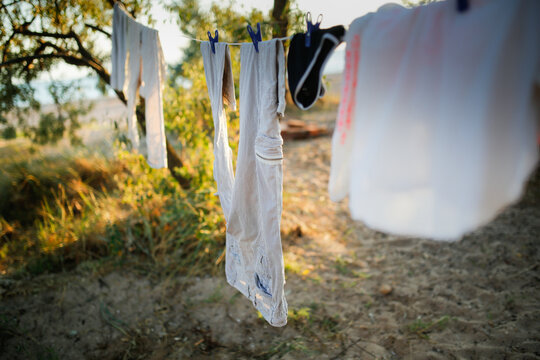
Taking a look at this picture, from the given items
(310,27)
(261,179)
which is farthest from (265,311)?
(310,27)

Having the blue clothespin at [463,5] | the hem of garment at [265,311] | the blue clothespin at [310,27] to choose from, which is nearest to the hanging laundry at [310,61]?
the blue clothespin at [310,27]

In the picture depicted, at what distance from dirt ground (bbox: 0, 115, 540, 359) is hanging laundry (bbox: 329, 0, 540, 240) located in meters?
1.72

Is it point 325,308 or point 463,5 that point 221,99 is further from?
point 325,308

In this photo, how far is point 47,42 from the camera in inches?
120

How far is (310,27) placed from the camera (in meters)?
1.26

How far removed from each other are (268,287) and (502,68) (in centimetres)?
142

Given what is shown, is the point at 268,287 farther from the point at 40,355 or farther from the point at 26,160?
the point at 26,160

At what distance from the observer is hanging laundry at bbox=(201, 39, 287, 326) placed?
149cm

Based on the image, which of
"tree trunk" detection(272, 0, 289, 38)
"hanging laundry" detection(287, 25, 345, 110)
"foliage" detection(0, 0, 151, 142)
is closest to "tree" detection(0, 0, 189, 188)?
"foliage" detection(0, 0, 151, 142)

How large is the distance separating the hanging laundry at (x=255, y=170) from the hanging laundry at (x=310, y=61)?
14cm

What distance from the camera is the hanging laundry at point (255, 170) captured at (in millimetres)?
1488

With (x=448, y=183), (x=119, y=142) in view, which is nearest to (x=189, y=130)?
(x=119, y=142)

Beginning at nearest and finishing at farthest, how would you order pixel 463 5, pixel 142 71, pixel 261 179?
pixel 463 5, pixel 261 179, pixel 142 71

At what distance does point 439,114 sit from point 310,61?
0.55 m
